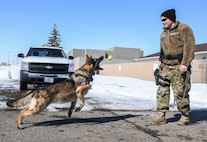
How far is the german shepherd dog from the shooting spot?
189 inches

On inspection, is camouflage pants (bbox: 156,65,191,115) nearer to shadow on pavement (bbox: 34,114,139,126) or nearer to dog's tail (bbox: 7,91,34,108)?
shadow on pavement (bbox: 34,114,139,126)

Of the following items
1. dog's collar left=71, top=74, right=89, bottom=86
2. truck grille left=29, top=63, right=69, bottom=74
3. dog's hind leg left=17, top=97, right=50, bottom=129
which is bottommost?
dog's hind leg left=17, top=97, right=50, bottom=129

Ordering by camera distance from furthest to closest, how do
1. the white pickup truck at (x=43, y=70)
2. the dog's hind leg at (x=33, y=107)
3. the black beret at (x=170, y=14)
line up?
the white pickup truck at (x=43, y=70)
the black beret at (x=170, y=14)
the dog's hind leg at (x=33, y=107)

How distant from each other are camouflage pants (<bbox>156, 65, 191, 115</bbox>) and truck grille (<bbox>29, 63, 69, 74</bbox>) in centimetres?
604

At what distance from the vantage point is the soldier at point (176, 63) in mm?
5094

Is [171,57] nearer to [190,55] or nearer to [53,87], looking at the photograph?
[190,55]

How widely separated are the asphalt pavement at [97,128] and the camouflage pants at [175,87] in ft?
1.28

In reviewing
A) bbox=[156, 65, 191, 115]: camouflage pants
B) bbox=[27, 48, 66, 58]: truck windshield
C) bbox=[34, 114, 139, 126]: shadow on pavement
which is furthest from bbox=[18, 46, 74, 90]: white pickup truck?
bbox=[156, 65, 191, 115]: camouflage pants

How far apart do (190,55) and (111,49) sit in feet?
172

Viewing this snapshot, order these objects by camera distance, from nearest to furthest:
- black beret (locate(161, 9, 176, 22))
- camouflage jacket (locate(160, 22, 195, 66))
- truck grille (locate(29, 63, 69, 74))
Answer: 1. camouflage jacket (locate(160, 22, 195, 66))
2. black beret (locate(161, 9, 176, 22))
3. truck grille (locate(29, 63, 69, 74))

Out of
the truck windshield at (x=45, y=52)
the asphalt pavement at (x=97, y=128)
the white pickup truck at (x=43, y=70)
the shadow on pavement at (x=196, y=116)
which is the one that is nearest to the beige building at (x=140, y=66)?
the truck windshield at (x=45, y=52)

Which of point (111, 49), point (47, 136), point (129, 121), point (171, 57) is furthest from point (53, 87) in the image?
point (111, 49)

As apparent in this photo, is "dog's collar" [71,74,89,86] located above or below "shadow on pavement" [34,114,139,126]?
above

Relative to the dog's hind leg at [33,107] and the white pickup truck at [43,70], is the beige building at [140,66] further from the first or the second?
the dog's hind leg at [33,107]
